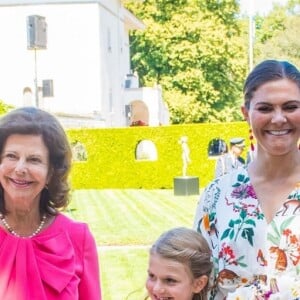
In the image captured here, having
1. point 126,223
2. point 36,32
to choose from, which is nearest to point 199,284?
point 126,223

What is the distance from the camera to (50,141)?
2.90 metres

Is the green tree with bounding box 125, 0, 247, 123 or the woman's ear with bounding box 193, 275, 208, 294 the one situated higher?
the green tree with bounding box 125, 0, 247, 123

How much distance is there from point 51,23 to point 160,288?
31413 mm

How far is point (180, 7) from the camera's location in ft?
154

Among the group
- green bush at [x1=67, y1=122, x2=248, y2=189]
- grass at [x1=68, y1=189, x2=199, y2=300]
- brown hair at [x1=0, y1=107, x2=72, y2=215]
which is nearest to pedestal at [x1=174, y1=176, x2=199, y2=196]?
grass at [x1=68, y1=189, x2=199, y2=300]

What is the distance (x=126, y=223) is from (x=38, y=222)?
1283 cm

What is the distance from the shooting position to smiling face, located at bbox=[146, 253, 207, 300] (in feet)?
9.11

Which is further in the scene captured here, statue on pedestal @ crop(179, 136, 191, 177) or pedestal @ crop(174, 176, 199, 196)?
statue on pedestal @ crop(179, 136, 191, 177)

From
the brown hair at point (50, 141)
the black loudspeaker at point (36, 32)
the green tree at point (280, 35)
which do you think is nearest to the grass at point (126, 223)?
the brown hair at point (50, 141)

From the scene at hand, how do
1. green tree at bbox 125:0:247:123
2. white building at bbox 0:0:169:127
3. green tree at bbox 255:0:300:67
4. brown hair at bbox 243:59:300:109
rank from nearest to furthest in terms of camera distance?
brown hair at bbox 243:59:300:109, white building at bbox 0:0:169:127, green tree at bbox 125:0:247:123, green tree at bbox 255:0:300:67

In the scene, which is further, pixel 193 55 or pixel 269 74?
pixel 193 55

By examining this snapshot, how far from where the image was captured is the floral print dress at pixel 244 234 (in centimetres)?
265

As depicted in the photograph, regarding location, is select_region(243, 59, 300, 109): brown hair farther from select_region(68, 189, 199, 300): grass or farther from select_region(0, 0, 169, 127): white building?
select_region(0, 0, 169, 127): white building

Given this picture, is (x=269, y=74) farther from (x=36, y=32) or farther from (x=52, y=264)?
(x=36, y=32)
